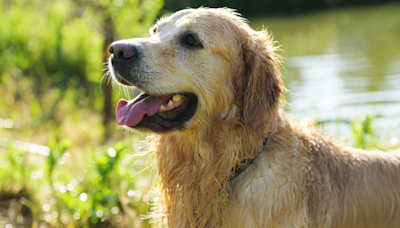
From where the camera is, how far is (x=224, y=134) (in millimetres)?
2652

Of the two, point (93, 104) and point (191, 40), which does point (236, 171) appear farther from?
point (93, 104)

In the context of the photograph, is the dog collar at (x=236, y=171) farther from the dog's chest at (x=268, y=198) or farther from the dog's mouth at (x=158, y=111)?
the dog's mouth at (x=158, y=111)

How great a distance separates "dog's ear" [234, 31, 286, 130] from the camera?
2.54 m

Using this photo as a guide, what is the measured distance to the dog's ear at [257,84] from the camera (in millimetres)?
2537

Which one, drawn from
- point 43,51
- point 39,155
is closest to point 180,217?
point 39,155

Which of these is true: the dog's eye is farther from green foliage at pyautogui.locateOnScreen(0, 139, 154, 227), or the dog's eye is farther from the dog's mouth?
green foliage at pyautogui.locateOnScreen(0, 139, 154, 227)

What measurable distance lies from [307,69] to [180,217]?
371 inches

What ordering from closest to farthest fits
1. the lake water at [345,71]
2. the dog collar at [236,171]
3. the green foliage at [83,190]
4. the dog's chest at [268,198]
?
the dog's chest at [268,198]
the dog collar at [236,171]
the green foliage at [83,190]
the lake water at [345,71]

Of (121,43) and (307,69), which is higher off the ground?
(121,43)

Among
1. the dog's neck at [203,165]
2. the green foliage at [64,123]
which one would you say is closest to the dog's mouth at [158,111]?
the dog's neck at [203,165]

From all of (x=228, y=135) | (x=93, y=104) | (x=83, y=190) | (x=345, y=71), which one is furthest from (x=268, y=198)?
(x=345, y=71)

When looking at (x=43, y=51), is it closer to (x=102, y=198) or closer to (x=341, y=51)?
(x=102, y=198)

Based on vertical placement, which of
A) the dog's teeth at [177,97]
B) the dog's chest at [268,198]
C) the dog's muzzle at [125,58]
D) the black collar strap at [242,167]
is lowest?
the dog's chest at [268,198]

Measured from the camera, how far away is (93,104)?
8.04m
